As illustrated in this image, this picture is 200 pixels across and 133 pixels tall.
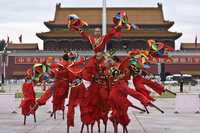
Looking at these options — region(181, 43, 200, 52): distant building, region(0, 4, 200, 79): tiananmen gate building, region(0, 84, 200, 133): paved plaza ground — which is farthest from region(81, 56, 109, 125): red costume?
region(181, 43, 200, 52): distant building

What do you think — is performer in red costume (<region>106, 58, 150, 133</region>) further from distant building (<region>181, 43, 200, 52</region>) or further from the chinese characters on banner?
distant building (<region>181, 43, 200, 52</region>)

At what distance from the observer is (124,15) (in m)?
9.41

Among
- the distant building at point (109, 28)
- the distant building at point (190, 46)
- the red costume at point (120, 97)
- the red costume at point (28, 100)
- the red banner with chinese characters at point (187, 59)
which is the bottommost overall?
the red costume at point (28, 100)

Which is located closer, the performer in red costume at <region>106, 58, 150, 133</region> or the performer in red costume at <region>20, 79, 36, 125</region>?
the performer in red costume at <region>106, 58, 150, 133</region>

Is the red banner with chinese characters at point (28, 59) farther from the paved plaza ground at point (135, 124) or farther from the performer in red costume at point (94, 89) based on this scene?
the performer in red costume at point (94, 89)

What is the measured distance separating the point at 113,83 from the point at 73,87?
820 millimetres

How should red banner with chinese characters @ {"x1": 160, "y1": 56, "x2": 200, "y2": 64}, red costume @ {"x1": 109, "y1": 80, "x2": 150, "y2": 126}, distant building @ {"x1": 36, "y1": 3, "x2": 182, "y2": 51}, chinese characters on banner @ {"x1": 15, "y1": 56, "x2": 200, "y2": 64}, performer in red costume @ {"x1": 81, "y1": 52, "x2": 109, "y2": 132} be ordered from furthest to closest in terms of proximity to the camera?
distant building @ {"x1": 36, "y1": 3, "x2": 182, "y2": 51}
red banner with chinese characters @ {"x1": 160, "y1": 56, "x2": 200, "y2": 64}
chinese characters on banner @ {"x1": 15, "y1": 56, "x2": 200, "y2": 64}
performer in red costume @ {"x1": 81, "y1": 52, "x2": 109, "y2": 132}
red costume @ {"x1": 109, "y1": 80, "x2": 150, "y2": 126}

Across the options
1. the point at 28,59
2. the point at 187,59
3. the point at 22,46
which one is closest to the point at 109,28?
the point at 187,59

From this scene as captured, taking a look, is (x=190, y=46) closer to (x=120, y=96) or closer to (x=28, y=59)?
(x=28, y=59)

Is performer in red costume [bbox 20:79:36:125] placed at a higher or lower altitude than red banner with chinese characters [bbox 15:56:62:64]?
lower

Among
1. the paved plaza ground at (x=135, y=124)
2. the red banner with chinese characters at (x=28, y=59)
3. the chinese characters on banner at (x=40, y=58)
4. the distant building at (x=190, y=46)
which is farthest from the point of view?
the distant building at (x=190, y=46)

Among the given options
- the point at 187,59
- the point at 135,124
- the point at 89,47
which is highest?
the point at 89,47

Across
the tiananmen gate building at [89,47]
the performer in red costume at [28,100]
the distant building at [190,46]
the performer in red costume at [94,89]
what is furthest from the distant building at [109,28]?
the performer in red costume at [94,89]

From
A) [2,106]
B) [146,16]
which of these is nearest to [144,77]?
[2,106]
